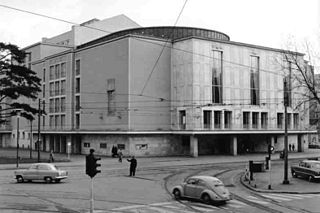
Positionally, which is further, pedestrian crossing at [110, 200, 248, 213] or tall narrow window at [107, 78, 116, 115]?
tall narrow window at [107, 78, 116, 115]

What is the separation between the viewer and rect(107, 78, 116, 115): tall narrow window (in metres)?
62.9

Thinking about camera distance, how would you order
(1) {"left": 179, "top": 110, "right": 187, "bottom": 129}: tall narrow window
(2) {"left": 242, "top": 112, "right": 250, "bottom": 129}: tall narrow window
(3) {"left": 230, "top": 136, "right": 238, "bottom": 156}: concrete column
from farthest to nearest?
(2) {"left": 242, "top": 112, "right": 250, "bottom": 129}: tall narrow window → (3) {"left": 230, "top": 136, "right": 238, "bottom": 156}: concrete column → (1) {"left": 179, "top": 110, "right": 187, "bottom": 129}: tall narrow window

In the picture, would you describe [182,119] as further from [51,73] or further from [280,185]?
[280,185]

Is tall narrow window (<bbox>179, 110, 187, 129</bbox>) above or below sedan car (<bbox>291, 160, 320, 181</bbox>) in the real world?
above

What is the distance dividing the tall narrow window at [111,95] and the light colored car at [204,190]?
4141 centimetres

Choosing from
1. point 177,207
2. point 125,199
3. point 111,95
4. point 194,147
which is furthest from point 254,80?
point 177,207

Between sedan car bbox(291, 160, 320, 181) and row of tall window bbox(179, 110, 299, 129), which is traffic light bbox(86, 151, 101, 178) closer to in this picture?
sedan car bbox(291, 160, 320, 181)

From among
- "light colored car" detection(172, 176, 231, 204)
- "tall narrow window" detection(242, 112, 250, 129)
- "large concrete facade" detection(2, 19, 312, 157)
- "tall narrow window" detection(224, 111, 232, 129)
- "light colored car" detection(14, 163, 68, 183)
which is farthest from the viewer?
"tall narrow window" detection(242, 112, 250, 129)

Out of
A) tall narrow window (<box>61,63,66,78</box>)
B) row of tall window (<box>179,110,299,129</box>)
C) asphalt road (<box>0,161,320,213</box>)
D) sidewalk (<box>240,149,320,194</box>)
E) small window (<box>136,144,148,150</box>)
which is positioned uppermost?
tall narrow window (<box>61,63,66,78</box>)

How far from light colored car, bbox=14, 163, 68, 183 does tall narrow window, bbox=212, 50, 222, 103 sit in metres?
36.3

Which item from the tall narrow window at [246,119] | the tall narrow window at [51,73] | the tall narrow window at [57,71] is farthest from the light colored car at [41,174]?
the tall narrow window at [51,73]

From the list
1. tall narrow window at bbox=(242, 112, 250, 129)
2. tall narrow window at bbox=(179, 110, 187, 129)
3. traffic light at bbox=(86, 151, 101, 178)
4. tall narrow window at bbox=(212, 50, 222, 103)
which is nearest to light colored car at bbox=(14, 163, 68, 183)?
traffic light at bbox=(86, 151, 101, 178)

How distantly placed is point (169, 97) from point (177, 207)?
45134 mm

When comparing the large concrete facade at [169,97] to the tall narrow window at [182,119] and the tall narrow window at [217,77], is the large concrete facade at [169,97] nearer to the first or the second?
the tall narrow window at [182,119]
